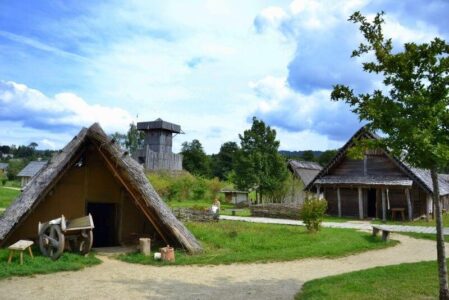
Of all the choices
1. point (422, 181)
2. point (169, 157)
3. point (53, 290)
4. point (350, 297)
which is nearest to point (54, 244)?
point (53, 290)

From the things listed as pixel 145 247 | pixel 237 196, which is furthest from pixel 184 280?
pixel 237 196

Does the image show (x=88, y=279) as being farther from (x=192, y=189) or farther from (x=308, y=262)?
(x=192, y=189)

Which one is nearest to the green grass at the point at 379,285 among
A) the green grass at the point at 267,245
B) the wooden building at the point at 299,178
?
the green grass at the point at 267,245

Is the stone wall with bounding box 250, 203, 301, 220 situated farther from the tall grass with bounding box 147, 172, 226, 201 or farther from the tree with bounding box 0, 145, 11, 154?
the tree with bounding box 0, 145, 11, 154

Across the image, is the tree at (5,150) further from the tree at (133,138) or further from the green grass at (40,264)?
the green grass at (40,264)

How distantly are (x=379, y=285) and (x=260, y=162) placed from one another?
94.6ft

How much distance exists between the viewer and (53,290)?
360 inches

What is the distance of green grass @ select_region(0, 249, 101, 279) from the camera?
10.5 m

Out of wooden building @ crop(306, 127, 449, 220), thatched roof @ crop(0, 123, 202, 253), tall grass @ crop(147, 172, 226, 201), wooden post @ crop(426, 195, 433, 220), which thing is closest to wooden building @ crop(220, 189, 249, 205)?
tall grass @ crop(147, 172, 226, 201)

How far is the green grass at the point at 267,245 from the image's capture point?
12797 millimetres

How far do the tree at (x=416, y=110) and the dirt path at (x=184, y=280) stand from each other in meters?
3.62

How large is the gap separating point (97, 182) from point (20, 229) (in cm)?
291

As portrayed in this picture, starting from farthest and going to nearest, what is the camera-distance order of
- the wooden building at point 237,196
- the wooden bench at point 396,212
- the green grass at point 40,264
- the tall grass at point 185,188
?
the tall grass at point 185,188, the wooden building at point 237,196, the wooden bench at point 396,212, the green grass at point 40,264

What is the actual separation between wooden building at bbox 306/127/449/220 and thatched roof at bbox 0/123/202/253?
50.9ft
